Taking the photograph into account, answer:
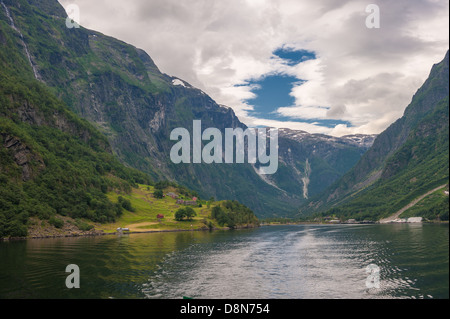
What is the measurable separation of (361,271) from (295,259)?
30.3 metres

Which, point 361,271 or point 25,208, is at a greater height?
point 25,208

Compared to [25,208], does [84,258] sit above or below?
below

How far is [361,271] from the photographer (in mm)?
84688

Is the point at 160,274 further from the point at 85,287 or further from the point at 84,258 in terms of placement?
the point at 84,258

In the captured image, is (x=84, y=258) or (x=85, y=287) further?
(x=84, y=258)
